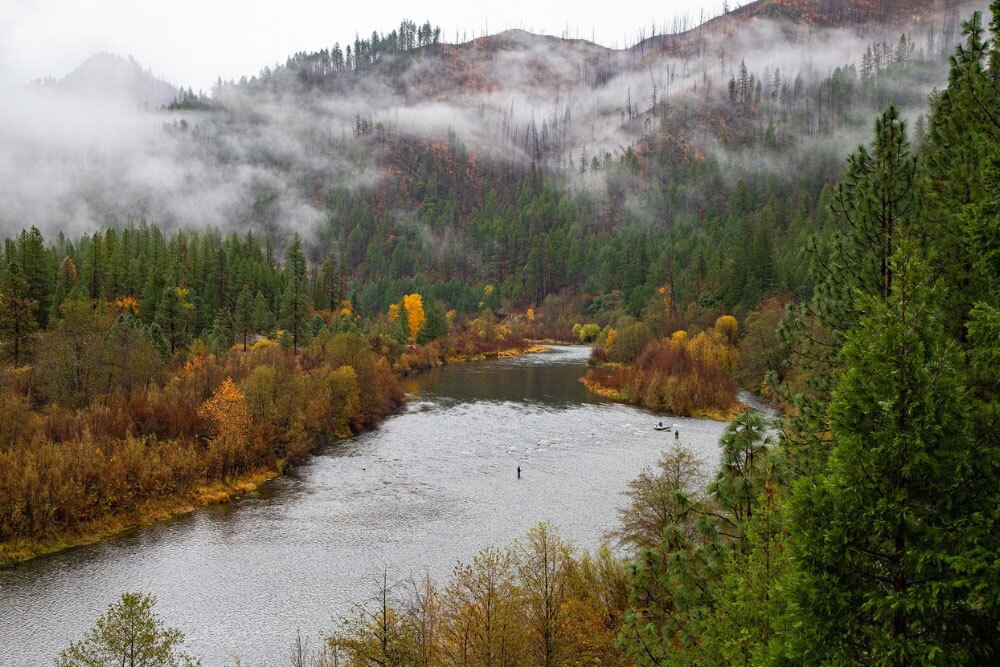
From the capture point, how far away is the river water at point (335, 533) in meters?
28.1

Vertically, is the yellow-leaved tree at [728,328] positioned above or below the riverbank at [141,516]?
above

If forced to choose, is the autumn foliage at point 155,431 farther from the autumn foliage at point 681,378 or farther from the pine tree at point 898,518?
the pine tree at point 898,518

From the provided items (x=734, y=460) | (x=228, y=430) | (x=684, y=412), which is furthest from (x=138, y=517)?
(x=684, y=412)

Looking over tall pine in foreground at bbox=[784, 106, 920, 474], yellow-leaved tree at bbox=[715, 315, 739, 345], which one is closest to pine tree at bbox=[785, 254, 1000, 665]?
tall pine in foreground at bbox=[784, 106, 920, 474]

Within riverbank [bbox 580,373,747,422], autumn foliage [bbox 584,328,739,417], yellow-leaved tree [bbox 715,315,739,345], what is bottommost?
riverbank [bbox 580,373,747,422]

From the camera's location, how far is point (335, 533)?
37594 mm

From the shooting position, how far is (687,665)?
13.9m

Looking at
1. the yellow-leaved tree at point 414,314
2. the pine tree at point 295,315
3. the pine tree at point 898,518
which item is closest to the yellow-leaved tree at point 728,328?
the yellow-leaved tree at point 414,314

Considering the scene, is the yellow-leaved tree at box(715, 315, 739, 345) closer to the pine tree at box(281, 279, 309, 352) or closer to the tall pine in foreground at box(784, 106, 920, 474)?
the pine tree at box(281, 279, 309, 352)

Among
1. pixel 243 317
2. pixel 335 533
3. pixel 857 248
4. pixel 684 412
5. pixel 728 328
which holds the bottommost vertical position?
pixel 684 412

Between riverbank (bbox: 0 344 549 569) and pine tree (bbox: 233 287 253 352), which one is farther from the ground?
pine tree (bbox: 233 287 253 352)

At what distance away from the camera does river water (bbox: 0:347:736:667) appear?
92.2ft

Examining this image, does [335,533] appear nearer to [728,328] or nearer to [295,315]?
[295,315]

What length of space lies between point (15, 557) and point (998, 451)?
138 ft
